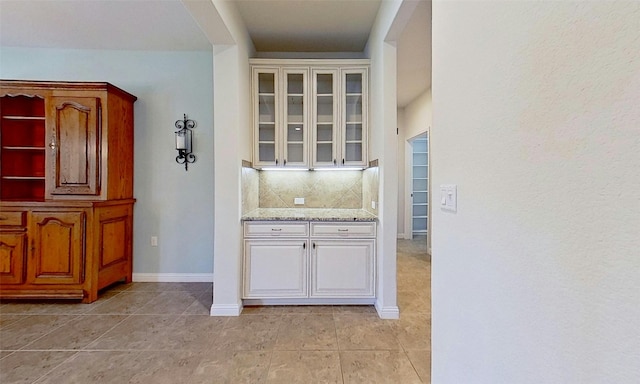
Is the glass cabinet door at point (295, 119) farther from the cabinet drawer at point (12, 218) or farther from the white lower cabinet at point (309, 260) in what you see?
the cabinet drawer at point (12, 218)

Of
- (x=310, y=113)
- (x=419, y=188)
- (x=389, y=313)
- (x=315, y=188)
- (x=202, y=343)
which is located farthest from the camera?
(x=419, y=188)

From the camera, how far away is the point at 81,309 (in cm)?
284

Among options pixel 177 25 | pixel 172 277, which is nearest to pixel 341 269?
pixel 172 277

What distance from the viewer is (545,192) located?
76 cm

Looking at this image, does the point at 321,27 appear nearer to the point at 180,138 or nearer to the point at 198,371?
the point at 180,138

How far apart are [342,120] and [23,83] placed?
10.6 ft

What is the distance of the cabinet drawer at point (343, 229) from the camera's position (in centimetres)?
283

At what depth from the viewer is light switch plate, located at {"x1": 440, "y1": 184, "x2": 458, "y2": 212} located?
1.27 meters

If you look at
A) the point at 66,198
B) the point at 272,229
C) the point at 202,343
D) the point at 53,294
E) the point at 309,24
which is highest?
the point at 309,24

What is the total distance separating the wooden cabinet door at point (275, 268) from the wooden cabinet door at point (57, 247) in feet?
5.64

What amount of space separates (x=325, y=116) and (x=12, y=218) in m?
3.26

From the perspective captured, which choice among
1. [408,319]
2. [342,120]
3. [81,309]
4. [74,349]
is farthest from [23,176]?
[408,319]

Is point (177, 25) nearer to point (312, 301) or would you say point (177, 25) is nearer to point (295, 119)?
point (295, 119)

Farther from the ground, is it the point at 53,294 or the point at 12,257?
the point at 12,257
